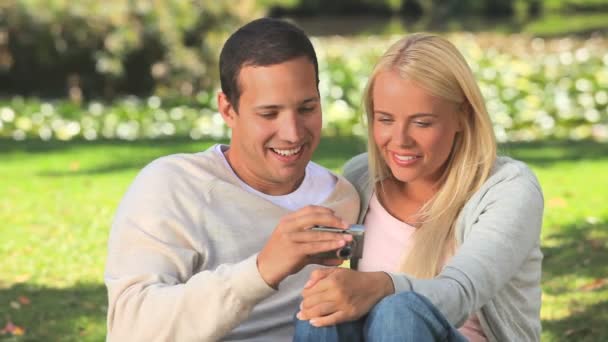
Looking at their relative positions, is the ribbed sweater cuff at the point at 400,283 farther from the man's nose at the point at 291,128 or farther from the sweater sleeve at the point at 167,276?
the man's nose at the point at 291,128

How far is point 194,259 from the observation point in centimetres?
294

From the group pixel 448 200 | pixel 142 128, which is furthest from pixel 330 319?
pixel 142 128

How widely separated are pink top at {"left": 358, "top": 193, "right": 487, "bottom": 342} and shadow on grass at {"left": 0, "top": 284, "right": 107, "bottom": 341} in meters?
1.76

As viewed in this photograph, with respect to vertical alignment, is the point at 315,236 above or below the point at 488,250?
above

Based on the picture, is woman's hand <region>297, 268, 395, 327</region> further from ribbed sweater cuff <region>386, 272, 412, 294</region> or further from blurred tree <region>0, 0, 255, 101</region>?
blurred tree <region>0, 0, 255, 101</region>

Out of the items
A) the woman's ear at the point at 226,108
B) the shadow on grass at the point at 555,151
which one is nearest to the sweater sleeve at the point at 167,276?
the woman's ear at the point at 226,108

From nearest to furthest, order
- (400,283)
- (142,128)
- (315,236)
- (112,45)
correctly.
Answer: (315,236)
(400,283)
(142,128)
(112,45)

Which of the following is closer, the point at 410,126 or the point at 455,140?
the point at 410,126

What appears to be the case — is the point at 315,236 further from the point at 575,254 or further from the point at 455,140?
the point at 575,254

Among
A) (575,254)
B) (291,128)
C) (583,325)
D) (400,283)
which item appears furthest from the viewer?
(575,254)

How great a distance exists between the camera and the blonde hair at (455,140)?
3.04 metres

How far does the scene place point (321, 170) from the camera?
3.30 meters

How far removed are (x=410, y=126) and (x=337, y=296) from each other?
0.71 metres

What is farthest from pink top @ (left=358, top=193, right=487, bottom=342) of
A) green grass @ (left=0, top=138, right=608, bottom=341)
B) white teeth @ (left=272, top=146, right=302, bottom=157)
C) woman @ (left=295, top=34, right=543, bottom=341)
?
green grass @ (left=0, top=138, right=608, bottom=341)
